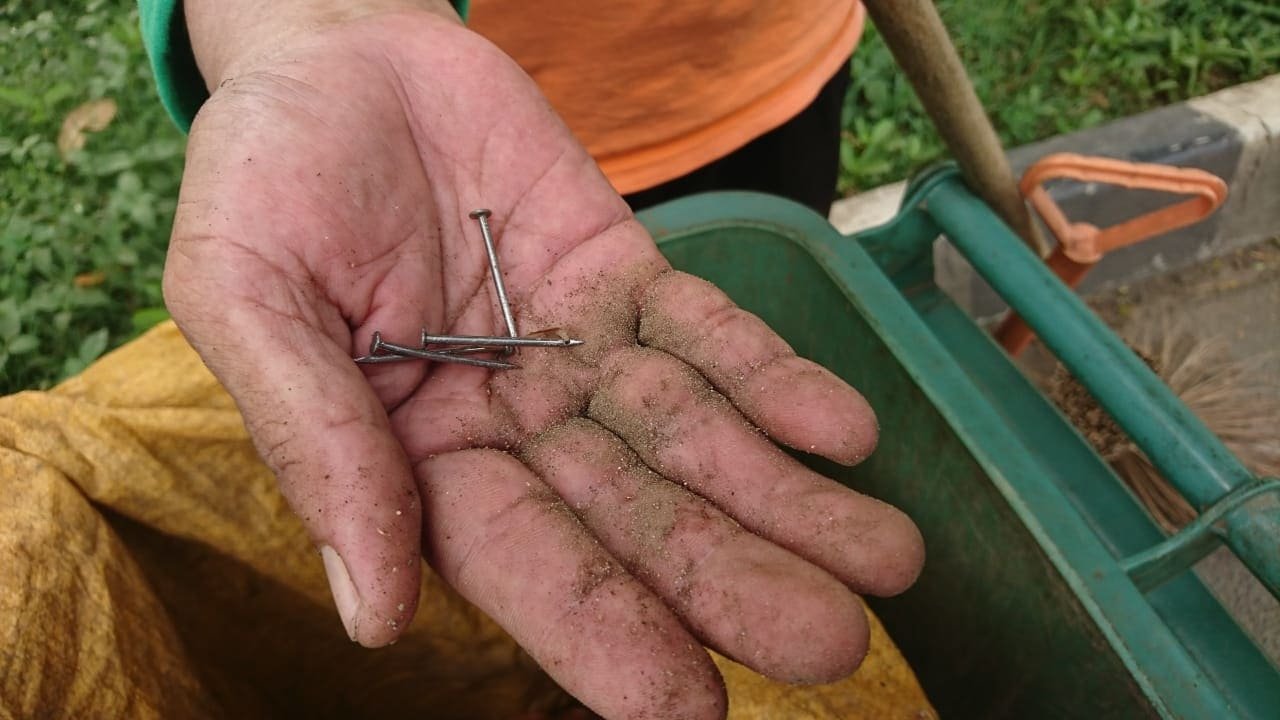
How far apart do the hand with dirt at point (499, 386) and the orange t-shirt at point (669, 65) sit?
22cm

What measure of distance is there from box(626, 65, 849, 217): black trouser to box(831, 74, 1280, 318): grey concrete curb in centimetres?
58

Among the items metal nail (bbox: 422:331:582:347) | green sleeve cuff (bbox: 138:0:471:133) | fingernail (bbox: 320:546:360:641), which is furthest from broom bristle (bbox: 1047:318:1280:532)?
fingernail (bbox: 320:546:360:641)

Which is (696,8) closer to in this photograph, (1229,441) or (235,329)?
(235,329)

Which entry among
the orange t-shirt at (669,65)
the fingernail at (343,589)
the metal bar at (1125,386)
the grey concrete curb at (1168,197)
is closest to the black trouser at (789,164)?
the orange t-shirt at (669,65)

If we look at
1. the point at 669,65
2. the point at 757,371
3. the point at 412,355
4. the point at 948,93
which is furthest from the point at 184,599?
the point at 948,93

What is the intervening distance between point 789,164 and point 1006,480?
3.35ft

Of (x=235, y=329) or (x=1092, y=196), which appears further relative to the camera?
(x=1092, y=196)

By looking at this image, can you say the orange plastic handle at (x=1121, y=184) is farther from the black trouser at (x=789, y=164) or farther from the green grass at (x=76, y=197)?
the green grass at (x=76, y=197)

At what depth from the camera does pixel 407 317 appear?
130 cm

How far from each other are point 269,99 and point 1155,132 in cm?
257

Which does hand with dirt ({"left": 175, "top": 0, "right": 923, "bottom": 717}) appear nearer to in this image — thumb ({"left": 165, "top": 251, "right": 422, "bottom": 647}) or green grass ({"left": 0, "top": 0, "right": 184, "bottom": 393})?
thumb ({"left": 165, "top": 251, "right": 422, "bottom": 647})

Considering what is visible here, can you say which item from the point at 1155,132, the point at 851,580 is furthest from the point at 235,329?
the point at 1155,132

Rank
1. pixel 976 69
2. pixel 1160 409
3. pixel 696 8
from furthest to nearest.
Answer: pixel 976 69 → pixel 696 8 → pixel 1160 409

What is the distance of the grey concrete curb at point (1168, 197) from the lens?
8.68ft
